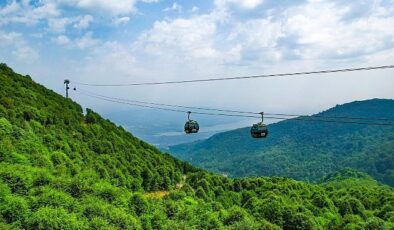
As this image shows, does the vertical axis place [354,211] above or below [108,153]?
below

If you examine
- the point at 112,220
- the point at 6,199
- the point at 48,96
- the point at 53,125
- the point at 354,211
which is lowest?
the point at 354,211

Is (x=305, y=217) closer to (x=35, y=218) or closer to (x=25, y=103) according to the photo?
(x=35, y=218)

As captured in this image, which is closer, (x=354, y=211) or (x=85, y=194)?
(x=85, y=194)

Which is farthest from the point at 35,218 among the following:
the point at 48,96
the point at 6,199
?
the point at 48,96

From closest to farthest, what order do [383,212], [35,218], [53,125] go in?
[35,218]
[53,125]
[383,212]

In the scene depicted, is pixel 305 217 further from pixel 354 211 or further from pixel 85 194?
pixel 85 194

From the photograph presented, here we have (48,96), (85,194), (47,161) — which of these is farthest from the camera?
(48,96)
